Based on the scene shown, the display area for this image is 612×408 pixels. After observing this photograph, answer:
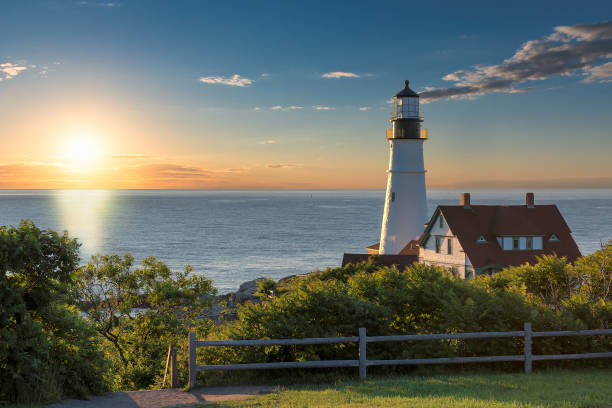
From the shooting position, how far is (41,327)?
931cm

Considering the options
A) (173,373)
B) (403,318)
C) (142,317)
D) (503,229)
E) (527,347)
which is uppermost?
(503,229)

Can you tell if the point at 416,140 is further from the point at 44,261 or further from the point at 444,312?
the point at 44,261

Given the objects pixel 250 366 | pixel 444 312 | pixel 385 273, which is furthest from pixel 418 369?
pixel 250 366

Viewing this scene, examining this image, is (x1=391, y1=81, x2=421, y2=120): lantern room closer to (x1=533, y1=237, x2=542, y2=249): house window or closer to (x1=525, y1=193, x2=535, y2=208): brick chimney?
(x1=525, y1=193, x2=535, y2=208): brick chimney

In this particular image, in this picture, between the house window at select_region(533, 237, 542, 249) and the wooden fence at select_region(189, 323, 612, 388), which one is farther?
the house window at select_region(533, 237, 542, 249)

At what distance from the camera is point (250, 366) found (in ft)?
34.7

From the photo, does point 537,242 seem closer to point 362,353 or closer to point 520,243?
point 520,243

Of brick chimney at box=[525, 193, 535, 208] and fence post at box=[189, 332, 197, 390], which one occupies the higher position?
brick chimney at box=[525, 193, 535, 208]

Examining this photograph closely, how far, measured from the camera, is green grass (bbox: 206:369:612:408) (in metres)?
8.87

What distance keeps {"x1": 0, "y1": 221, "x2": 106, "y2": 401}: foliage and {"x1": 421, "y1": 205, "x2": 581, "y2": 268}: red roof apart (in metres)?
29.1

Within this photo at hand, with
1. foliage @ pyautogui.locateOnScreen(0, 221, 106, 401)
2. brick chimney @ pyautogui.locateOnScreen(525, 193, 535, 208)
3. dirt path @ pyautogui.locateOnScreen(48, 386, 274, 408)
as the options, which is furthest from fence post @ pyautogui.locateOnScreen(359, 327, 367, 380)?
brick chimney @ pyautogui.locateOnScreen(525, 193, 535, 208)

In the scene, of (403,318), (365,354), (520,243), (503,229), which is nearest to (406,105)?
(503,229)

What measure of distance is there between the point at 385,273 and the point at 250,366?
15.1 ft

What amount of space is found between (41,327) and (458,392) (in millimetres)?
7926
